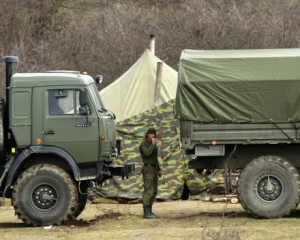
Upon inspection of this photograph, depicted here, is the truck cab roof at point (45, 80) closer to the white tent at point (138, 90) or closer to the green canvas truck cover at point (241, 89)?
the green canvas truck cover at point (241, 89)

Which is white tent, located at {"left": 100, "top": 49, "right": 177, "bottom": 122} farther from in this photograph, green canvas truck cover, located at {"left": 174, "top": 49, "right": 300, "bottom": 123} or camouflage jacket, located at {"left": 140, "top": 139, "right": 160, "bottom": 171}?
green canvas truck cover, located at {"left": 174, "top": 49, "right": 300, "bottom": 123}

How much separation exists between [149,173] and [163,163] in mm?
3520

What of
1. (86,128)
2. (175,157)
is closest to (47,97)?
(86,128)

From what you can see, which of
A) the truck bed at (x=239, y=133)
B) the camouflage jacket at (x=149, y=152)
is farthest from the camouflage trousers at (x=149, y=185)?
the truck bed at (x=239, y=133)

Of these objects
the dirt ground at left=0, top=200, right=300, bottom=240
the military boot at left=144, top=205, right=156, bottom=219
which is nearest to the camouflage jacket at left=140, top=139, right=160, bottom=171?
the military boot at left=144, top=205, right=156, bottom=219

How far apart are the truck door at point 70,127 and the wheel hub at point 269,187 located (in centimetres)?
271

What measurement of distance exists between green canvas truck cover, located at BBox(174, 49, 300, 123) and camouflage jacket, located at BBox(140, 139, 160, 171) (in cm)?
92

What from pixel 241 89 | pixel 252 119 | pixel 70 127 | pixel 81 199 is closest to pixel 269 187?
pixel 252 119

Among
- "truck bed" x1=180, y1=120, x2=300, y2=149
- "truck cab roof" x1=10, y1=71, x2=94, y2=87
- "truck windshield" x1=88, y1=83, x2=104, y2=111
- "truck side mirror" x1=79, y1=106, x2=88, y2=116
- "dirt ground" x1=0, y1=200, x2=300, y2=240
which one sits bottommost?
"dirt ground" x1=0, y1=200, x2=300, y2=240

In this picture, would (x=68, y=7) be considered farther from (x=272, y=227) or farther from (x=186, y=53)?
(x=272, y=227)

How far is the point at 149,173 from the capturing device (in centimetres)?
1505

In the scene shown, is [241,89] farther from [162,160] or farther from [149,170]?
[162,160]

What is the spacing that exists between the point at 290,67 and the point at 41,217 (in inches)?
186

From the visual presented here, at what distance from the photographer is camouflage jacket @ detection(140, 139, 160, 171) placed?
14.9 metres
